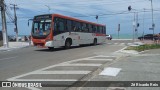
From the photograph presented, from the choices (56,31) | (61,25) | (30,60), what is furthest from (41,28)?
(30,60)

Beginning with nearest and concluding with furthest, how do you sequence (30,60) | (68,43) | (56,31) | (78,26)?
(30,60) < (56,31) < (68,43) < (78,26)

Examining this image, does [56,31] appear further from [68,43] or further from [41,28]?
[68,43]

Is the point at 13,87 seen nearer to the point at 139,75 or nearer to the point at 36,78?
the point at 36,78

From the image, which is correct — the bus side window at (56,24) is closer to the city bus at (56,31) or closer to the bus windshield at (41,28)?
the city bus at (56,31)

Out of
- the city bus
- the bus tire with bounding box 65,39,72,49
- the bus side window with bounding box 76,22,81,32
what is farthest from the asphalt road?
the bus side window with bounding box 76,22,81,32

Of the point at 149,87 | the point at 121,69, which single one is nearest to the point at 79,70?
the point at 121,69

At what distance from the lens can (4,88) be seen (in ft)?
28.1

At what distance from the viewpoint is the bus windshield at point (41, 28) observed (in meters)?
24.5

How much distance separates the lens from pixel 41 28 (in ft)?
82.1

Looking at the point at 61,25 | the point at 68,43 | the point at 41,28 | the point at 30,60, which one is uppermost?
the point at 61,25

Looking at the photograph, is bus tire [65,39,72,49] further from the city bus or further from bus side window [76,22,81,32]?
bus side window [76,22,81,32]

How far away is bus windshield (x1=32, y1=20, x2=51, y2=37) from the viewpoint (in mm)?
24500

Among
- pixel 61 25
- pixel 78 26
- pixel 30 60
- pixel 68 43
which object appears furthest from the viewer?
pixel 78 26

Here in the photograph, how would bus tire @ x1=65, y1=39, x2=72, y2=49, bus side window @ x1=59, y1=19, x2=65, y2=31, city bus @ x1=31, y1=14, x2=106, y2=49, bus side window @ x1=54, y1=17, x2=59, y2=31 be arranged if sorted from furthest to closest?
bus tire @ x1=65, y1=39, x2=72, y2=49 → bus side window @ x1=59, y1=19, x2=65, y2=31 → bus side window @ x1=54, y1=17, x2=59, y2=31 → city bus @ x1=31, y1=14, x2=106, y2=49
